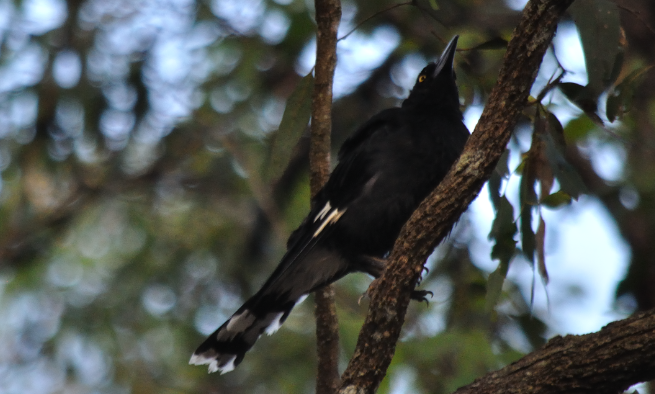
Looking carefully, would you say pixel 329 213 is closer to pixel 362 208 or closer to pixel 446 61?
pixel 362 208

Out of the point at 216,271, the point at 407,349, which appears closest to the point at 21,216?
the point at 216,271

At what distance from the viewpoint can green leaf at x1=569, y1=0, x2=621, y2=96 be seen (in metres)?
2.19

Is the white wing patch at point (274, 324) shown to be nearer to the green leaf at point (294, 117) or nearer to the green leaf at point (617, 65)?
the green leaf at point (294, 117)

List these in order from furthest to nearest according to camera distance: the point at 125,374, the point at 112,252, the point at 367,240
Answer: the point at 112,252 → the point at 125,374 → the point at 367,240

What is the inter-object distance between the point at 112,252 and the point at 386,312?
14.8ft

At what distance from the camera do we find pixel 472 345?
3045mm

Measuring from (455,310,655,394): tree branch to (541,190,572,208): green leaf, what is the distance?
0.77 meters

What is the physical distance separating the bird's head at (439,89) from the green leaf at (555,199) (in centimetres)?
69

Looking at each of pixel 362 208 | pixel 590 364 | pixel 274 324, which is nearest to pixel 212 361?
pixel 274 324

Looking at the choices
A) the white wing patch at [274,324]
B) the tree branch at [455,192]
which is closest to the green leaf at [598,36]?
the tree branch at [455,192]

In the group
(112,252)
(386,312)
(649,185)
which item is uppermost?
(649,185)

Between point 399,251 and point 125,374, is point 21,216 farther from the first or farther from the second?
point 399,251

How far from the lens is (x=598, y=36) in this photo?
7.23ft

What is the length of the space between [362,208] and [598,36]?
3.60 ft
